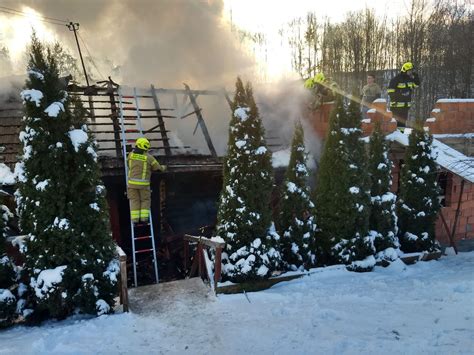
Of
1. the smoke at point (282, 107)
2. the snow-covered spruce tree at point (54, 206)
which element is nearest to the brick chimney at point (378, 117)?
the smoke at point (282, 107)

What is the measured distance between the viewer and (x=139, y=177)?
6.86 m

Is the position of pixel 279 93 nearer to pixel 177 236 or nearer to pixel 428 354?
pixel 177 236

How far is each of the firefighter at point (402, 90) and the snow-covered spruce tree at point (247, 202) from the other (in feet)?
17.3

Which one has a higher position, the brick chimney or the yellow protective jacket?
the brick chimney

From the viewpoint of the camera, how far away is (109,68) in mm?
18266

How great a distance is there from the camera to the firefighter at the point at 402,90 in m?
9.62

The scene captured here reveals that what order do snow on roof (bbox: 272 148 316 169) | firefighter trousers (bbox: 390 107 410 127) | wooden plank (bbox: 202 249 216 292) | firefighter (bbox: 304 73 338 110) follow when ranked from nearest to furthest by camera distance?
wooden plank (bbox: 202 249 216 292) < snow on roof (bbox: 272 148 316 169) < firefighter (bbox: 304 73 338 110) < firefighter trousers (bbox: 390 107 410 127)

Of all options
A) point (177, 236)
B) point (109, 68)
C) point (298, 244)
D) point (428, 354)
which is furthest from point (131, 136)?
point (109, 68)

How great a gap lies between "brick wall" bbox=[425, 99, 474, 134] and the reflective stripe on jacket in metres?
0.80

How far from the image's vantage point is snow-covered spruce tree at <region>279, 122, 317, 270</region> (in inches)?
256

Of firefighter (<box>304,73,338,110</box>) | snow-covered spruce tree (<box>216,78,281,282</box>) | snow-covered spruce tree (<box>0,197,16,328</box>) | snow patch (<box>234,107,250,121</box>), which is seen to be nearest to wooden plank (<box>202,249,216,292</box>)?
snow-covered spruce tree (<box>216,78,281,282</box>)

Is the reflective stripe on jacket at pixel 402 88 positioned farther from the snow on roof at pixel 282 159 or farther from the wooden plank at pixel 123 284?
the wooden plank at pixel 123 284

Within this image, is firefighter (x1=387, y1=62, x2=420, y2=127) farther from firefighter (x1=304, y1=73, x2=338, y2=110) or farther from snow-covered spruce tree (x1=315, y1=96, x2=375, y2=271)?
snow-covered spruce tree (x1=315, y1=96, x2=375, y2=271)

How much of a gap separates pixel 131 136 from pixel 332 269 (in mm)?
5894
